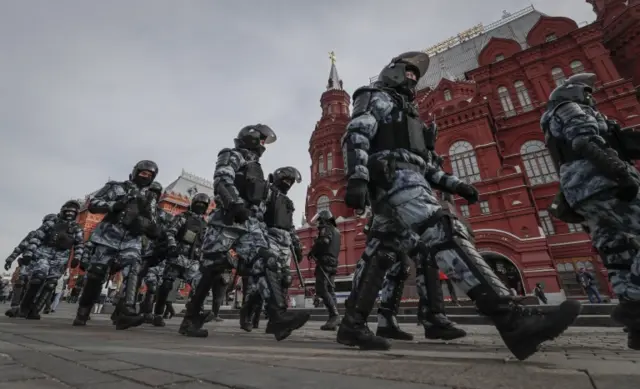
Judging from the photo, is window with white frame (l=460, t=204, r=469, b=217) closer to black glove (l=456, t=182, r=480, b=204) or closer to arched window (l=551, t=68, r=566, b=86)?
arched window (l=551, t=68, r=566, b=86)

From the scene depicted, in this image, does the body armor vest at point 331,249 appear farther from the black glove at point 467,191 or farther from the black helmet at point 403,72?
the black glove at point 467,191

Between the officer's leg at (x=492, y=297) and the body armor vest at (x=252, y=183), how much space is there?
7.17ft

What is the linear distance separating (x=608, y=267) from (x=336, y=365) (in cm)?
315

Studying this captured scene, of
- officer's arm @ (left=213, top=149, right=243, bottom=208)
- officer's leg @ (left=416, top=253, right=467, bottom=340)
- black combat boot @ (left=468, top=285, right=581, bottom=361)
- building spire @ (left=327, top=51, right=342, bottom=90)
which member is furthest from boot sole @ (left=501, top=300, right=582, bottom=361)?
building spire @ (left=327, top=51, right=342, bottom=90)

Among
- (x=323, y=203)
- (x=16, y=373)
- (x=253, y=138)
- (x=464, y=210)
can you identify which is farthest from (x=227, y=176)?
(x=323, y=203)

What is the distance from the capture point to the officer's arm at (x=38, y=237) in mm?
6941

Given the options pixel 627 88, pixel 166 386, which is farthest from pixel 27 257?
pixel 627 88

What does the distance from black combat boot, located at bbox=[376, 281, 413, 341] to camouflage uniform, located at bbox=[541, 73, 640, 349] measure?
6.00 ft

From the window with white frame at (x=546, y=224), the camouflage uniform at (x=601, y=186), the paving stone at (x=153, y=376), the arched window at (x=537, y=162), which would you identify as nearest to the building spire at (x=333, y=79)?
the arched window at (x=537, y=162)

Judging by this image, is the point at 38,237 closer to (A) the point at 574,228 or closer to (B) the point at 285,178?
(B) the point at 285,178

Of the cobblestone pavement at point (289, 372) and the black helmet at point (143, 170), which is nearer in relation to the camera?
the cobblestone pavement at point (289, 372)

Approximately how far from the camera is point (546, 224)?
19438 millimetres

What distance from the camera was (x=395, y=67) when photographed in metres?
3.48

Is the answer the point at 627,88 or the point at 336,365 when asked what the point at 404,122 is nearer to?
the point at 336,365
